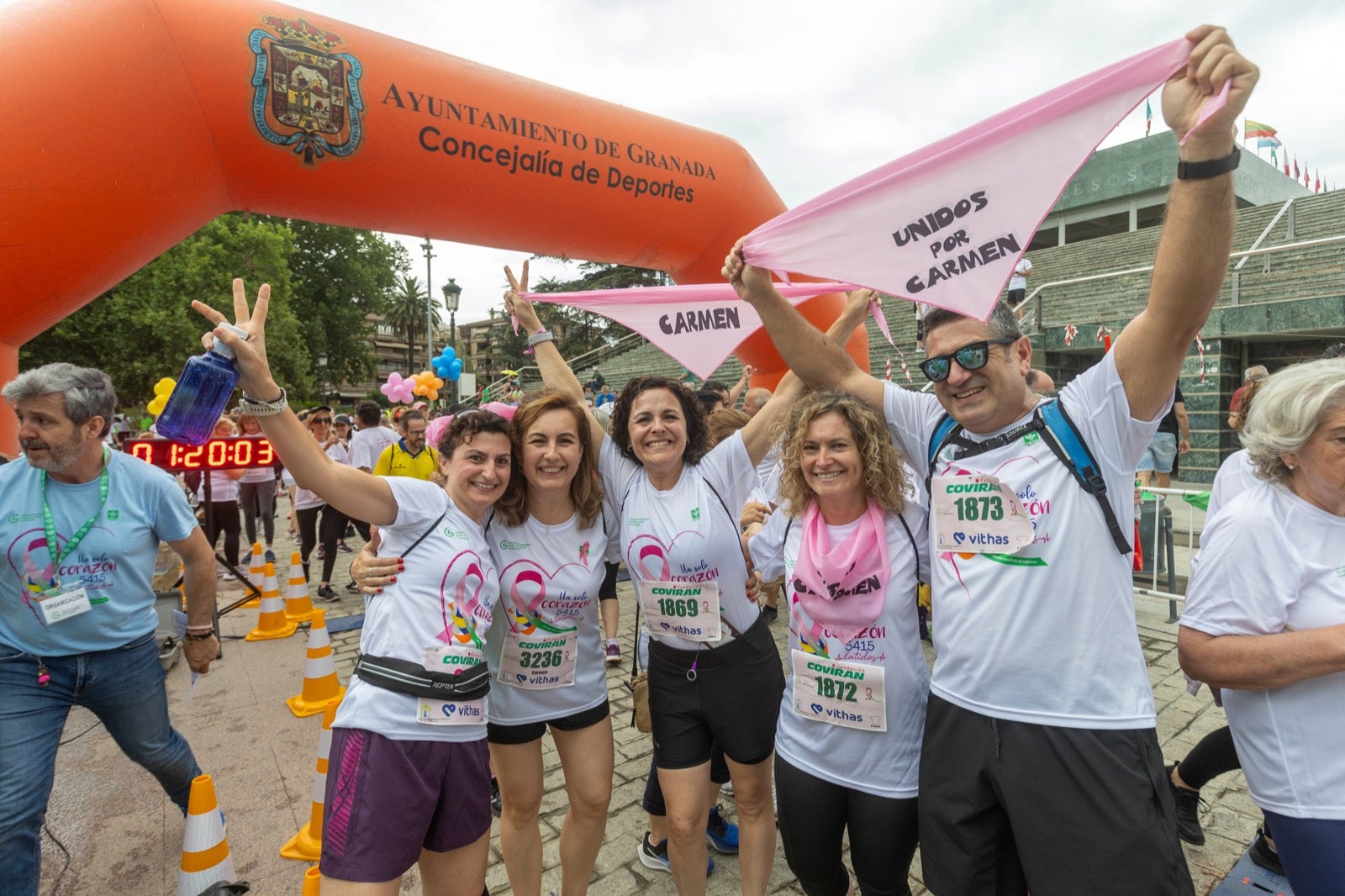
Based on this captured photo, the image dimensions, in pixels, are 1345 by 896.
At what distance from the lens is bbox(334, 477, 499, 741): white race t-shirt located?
1.95 m

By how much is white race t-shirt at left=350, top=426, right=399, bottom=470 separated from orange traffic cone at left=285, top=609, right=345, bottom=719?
13.0 feet

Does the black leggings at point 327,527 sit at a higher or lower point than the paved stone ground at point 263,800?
higher

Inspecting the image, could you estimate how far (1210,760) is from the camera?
8.92 ft

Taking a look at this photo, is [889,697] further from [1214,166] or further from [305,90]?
[305,90]

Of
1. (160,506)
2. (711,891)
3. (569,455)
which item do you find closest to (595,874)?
(711,891)

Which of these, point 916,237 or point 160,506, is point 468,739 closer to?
point 160,506

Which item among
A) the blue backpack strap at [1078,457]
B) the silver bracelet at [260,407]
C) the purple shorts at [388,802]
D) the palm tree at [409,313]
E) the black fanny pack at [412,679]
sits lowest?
the purple shorts at [388,802]

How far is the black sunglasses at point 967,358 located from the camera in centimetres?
178

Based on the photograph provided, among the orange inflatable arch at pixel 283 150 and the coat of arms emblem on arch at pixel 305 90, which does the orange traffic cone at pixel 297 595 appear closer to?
the orange inflatable arch at pixel 283 150

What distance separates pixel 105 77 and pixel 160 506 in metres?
2.06

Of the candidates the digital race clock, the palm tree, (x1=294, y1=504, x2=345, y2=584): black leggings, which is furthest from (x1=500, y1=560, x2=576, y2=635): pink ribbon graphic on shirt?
the palm tree

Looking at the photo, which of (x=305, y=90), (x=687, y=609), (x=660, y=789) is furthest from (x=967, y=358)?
(x=305, y=90)

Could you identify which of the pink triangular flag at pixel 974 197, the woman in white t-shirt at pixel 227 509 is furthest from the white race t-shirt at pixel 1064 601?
the woman in white t-shirt at pixel 227 509

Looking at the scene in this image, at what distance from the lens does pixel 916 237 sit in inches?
77.0
